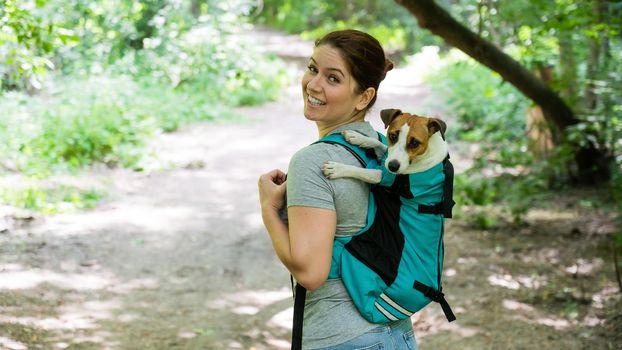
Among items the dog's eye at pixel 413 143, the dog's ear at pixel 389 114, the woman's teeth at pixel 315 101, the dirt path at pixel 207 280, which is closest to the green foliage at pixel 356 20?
the dirt path at pixel 207 280

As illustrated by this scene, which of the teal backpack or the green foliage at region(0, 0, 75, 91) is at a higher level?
the green foliage at region(0, 0, 75, 91)

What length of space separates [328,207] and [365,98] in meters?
0.46

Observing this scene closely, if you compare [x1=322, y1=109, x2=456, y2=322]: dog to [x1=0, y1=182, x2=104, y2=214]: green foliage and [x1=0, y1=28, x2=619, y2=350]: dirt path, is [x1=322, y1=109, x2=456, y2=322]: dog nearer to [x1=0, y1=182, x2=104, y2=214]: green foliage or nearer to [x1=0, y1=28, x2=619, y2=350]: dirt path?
[x1=0, y1=28, x2=619, y2=350]: dirt path

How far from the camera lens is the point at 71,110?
9938 millimetres

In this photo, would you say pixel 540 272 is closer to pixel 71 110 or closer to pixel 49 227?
pixel 49 227

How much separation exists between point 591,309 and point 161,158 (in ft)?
21.0

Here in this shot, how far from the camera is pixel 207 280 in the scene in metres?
6.29

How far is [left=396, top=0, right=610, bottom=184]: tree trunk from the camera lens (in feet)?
20.9

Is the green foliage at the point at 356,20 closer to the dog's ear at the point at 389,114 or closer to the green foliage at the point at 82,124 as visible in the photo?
the green foliage at the point at 82,124

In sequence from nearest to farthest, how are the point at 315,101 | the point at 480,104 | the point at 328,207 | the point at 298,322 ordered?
the point at 328,207 < the point at 298,322 < the point at 315,101 < the point at 480,104

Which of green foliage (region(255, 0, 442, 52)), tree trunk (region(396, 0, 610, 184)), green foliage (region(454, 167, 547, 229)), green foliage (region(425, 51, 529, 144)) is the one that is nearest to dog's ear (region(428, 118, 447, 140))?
tree trunk (region(396, 0, 610, 184))

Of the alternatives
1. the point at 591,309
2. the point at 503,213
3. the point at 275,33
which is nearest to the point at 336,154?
the point at 591,309

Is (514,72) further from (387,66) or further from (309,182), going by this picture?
(309,182)

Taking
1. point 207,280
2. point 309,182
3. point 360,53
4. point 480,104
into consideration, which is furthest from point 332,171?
point 480,104
